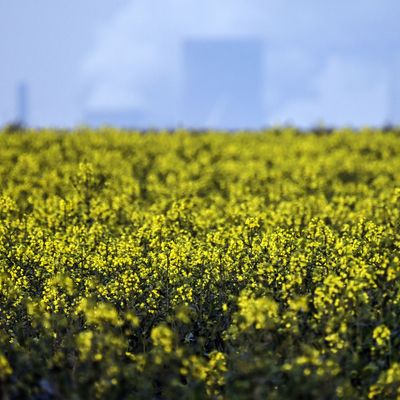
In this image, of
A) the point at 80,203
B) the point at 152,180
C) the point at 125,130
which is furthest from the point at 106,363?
the point at 125,130

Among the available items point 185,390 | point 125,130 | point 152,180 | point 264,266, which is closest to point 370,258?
point 264,266

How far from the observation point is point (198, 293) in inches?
299

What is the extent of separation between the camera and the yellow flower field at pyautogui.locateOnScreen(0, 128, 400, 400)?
5848mm

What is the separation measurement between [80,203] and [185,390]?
18.4ft

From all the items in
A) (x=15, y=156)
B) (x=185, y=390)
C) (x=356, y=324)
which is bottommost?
(x=185, y=390)

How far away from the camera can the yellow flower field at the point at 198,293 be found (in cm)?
585

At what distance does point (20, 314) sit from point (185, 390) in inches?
89.2

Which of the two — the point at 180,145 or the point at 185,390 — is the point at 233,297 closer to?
the point at 185,390

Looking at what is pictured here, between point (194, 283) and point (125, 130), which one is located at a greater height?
point (125, 130)

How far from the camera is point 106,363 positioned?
574 cm

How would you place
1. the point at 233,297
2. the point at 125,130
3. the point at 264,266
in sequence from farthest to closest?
the point at 125,130, the point at 264,266, the point at 233,297

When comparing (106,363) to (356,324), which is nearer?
A: (106,363)

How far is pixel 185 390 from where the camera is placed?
6113mm

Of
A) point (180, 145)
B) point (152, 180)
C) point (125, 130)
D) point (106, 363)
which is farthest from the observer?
point (125, 130)
